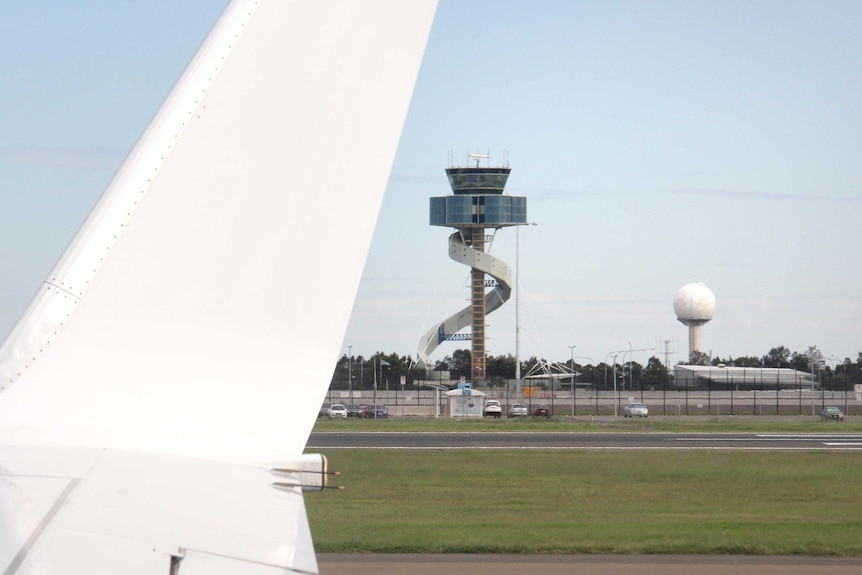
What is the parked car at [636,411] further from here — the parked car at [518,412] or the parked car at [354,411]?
the parked car at [354,411]

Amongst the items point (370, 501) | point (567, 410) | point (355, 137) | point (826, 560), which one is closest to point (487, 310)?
point (567, 410)

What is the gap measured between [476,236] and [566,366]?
2209cm

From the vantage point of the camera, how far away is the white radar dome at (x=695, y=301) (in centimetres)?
13062

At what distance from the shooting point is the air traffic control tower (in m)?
116

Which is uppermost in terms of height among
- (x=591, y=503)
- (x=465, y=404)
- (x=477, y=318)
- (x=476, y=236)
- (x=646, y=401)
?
(x=476, y=236)

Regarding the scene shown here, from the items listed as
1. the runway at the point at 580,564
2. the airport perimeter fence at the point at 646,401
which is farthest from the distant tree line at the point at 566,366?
the runway at the point at 580,564

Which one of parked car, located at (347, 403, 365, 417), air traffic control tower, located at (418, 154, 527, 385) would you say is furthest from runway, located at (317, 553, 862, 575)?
air traffic control tower, located at (418, 154, 527, 385)

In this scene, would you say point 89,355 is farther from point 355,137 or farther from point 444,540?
point 444,540

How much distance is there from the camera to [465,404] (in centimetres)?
7381

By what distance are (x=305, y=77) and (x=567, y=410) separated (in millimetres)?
83666

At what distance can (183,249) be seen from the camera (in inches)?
136

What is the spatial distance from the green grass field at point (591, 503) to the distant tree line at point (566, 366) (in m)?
71.1

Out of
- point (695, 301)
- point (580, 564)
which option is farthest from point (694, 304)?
point (580, 564)

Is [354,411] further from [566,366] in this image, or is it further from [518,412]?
[566,366]
